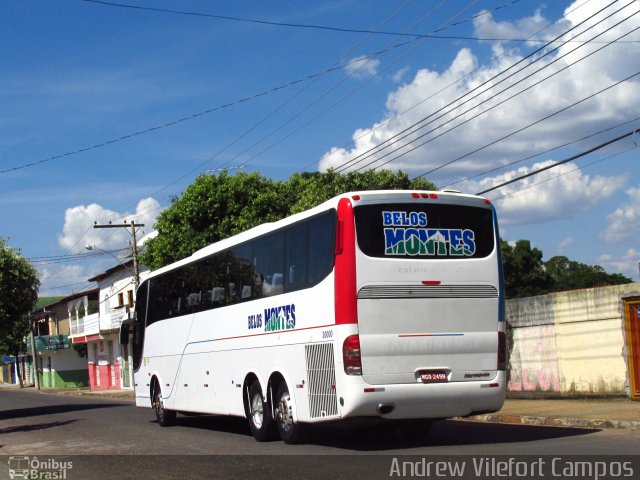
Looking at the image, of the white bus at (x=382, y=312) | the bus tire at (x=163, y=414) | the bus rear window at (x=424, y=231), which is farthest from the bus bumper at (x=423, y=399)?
the bus tire at (x=163, y=414)

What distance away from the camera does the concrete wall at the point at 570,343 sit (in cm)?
1970

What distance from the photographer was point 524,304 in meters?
23.2

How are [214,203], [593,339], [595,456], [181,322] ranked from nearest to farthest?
[595,456] < [181,322] < [593,339] < [214,203]

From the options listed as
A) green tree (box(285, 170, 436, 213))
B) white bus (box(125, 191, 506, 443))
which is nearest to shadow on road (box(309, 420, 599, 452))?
white bus (box(125, 191, 506, 443))

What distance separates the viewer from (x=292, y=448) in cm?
1324

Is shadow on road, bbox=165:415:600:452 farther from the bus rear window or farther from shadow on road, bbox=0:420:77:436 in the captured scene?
shadow on road, bbox=0:420:77:436

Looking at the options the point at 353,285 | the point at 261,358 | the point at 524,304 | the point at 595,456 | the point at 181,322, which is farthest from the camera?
the point at 524,304

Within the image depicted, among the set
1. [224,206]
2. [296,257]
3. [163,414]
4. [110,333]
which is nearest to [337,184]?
[224,206]

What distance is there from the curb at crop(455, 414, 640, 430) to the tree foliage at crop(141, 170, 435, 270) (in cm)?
1754

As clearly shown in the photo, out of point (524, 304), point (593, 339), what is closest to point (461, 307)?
point (593, 339)

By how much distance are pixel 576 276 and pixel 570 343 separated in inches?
1883

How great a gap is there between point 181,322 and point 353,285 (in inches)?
313

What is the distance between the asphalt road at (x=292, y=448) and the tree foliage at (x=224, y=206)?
16.1 metres

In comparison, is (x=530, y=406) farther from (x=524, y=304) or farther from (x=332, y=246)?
(x=332, y=246)
